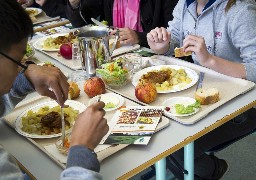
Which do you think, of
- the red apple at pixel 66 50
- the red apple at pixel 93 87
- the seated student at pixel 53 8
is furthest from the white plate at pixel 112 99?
the seated student at pixel 53 8

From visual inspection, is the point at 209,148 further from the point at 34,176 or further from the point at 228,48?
the point at 34,176

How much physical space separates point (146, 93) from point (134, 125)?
6.7 inches

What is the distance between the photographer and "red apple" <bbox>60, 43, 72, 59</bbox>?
1.76 metres

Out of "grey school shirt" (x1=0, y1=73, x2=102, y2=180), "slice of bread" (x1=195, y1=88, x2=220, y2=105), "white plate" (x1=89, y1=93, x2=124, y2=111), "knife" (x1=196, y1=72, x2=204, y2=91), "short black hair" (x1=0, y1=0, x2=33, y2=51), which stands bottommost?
"white plate" (x1=89, y1=93, x2=124, y2=111)

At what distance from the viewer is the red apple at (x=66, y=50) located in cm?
176

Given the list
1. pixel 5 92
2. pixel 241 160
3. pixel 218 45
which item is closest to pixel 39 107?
pixel 5 92

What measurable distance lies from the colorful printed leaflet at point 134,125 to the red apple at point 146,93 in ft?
0.17

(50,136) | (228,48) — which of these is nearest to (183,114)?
(50,136)

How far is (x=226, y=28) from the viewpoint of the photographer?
160 centimetres

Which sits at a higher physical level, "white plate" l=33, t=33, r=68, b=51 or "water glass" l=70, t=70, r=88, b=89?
"water glass" l=70, t=70, r=88, b=89

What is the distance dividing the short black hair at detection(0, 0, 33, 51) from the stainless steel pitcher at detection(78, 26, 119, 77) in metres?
0.59

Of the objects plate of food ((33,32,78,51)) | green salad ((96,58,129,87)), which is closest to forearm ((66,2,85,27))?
plate of food ((33,32,78,51))

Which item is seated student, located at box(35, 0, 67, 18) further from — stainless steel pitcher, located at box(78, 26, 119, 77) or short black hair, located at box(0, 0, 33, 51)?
short black hair, located at box(0, 0, 33, 51)

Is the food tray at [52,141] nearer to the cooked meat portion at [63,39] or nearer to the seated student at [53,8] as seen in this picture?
the cooked meat portion at [63,39]
